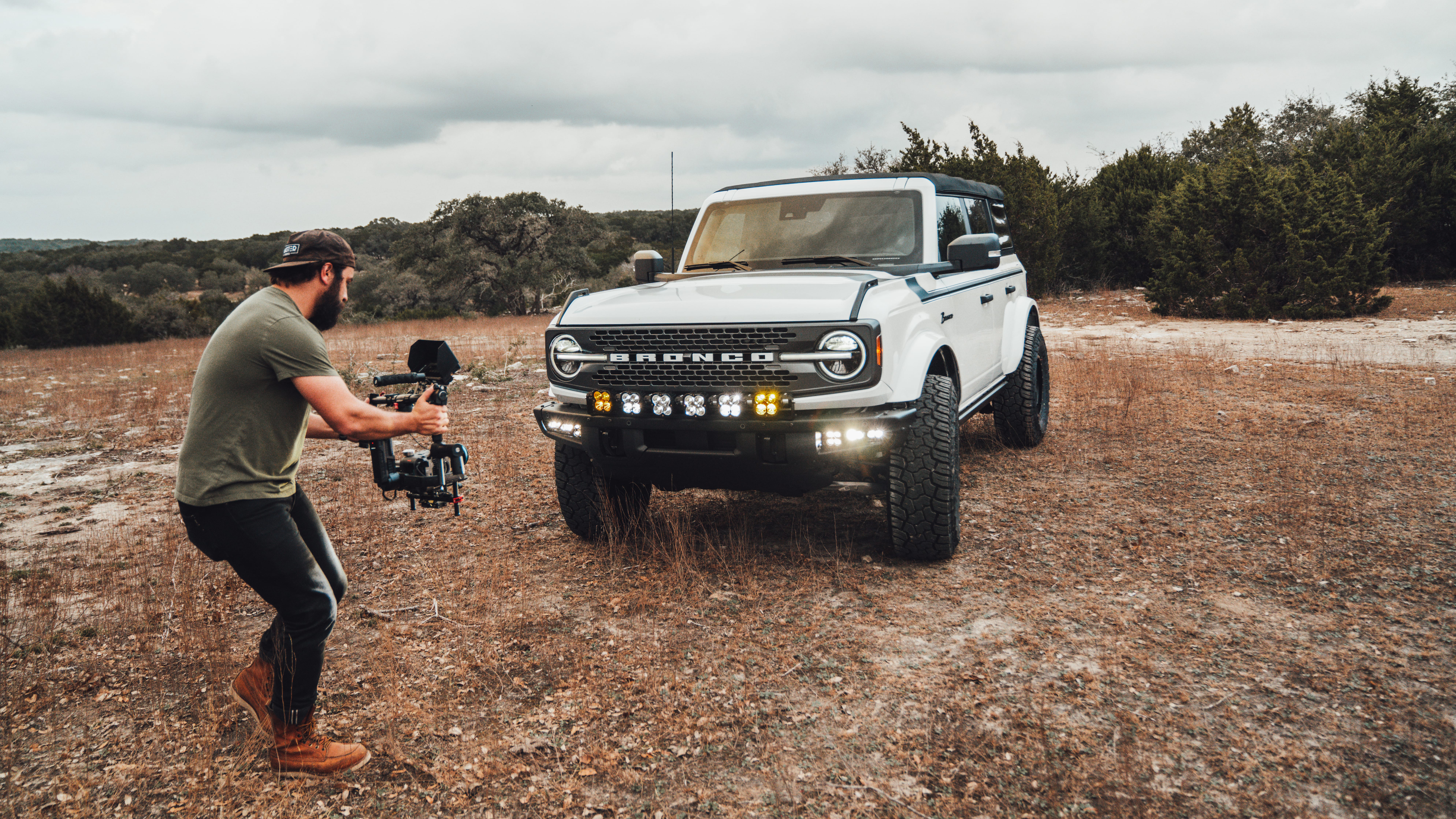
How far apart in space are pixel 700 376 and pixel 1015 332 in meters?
3.70

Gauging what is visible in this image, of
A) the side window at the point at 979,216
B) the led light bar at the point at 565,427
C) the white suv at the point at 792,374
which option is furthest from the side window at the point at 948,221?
the led light bar at the point at 565,427

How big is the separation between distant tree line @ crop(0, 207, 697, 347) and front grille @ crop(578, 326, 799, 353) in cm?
1887

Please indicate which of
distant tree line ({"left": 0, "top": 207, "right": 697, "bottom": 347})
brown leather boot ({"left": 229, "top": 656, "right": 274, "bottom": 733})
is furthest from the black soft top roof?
distant tree line ({"left": 0, "top": 207, "right": 697, "bottom": 347})

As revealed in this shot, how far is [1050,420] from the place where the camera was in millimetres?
8688

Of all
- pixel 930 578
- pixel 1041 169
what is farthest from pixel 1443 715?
pixel 1041 169

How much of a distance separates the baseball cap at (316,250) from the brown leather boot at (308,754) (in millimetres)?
1493

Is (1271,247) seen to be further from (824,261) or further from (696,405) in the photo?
(696,405)

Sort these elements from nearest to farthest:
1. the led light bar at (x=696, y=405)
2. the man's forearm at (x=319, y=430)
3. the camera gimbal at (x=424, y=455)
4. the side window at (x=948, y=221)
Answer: the camera gimbal at (x=424, y=455), the man's forearm at (x=319, y=430), the led light bar at (x=696, y=405), the side window at (x=948, y=221)

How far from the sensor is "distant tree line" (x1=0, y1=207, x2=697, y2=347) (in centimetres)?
2441

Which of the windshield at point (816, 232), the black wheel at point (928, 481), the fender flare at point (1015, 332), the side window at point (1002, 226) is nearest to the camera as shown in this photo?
the black wheel at point (928, 481)

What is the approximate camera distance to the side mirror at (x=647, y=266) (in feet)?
19.7

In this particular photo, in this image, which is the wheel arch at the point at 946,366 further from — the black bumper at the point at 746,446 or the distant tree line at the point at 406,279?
the distant tree line at the point at 406,279

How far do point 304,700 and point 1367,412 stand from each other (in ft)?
29.5

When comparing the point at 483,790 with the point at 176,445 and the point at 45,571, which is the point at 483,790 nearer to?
the point at 45,571
